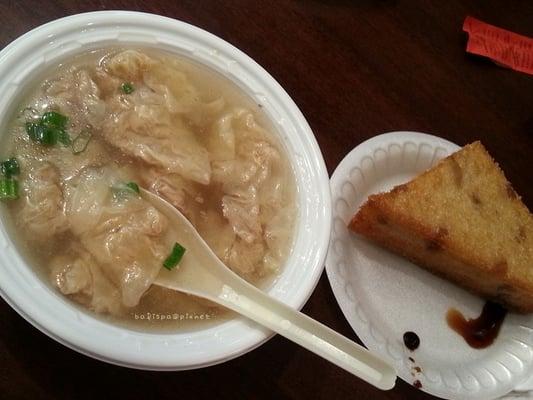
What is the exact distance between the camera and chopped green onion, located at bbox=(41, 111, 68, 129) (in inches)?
48.7

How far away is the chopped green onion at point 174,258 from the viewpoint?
121cm

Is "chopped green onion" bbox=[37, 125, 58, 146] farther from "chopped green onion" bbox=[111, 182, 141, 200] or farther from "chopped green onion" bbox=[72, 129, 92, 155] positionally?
"chopped green onion" bbox=[111, 182, 141, 200]

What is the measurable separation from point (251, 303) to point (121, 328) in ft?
0.90

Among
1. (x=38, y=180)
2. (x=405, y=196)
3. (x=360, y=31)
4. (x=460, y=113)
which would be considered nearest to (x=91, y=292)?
(x=38, y=180)

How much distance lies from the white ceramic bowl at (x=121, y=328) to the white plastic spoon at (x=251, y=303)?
0.14ft

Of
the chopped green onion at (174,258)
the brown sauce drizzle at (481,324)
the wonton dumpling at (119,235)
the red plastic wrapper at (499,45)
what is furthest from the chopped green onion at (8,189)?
the red plastic wrapper at (499,45)

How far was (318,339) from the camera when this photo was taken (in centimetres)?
115

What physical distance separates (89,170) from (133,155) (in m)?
0.11

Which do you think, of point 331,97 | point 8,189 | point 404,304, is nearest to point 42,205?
point 8,189

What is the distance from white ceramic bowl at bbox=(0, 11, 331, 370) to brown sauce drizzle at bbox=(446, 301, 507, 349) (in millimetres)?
807

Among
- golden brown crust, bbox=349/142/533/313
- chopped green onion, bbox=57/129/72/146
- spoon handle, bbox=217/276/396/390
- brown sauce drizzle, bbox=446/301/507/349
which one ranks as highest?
chopped green onion, bbox=57/129/72/146

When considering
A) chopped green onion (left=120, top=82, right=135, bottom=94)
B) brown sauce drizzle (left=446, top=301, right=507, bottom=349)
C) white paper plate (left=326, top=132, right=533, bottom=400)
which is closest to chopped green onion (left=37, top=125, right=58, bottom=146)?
chopped green onion (left=120, top=82, right=135, bottom=94)

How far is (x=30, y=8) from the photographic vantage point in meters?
1.59

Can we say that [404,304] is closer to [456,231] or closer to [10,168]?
[456,231]
